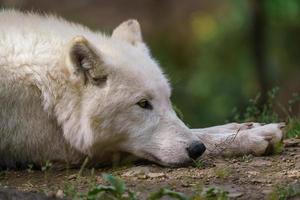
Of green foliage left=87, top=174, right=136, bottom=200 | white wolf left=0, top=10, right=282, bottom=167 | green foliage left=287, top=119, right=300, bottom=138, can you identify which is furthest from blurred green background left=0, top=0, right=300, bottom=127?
green foliage left=87, top=174, right=136, bottom=200

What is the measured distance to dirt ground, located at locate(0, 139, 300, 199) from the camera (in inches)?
237

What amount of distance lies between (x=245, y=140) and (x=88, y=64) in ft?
4.10

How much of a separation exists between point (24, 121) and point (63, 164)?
1.38 ft

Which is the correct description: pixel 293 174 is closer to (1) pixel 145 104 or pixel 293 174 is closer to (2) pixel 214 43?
(1) pixel 145 104

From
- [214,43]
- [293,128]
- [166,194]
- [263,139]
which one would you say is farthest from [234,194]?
[214,43]

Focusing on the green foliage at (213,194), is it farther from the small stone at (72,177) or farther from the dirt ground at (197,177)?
the small stone at (72,177)

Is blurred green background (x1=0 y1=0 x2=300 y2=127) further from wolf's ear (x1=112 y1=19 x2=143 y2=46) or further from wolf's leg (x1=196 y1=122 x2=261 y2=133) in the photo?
wolf's leg (x1=196 y1=122 x2=261 y2=133)

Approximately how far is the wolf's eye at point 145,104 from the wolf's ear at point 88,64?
0.99ft

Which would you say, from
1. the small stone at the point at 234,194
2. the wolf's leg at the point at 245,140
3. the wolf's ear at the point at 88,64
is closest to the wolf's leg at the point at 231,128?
the wolf's leg at the point at 245,140

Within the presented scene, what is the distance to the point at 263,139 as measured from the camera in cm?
689

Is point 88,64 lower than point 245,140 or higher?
higher

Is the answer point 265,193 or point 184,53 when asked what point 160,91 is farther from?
point 184,53

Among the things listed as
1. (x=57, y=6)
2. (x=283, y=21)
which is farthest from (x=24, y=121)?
(x=57, y=6)

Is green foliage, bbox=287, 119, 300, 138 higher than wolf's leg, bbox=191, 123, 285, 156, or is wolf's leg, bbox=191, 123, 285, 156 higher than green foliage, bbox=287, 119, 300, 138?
green foliage, bbox=287, 119, 300, 138
